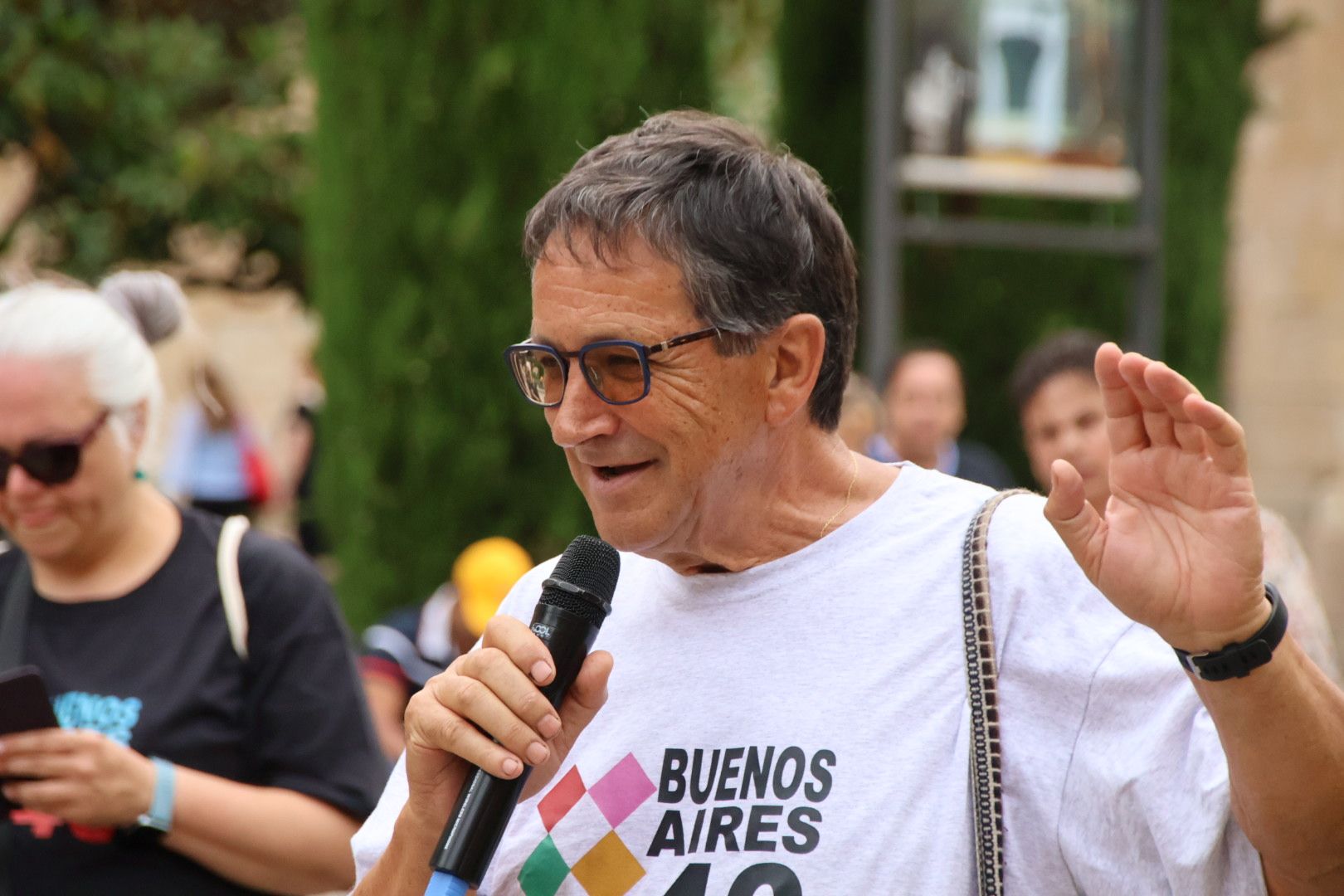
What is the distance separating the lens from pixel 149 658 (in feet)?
Answer: 9.67

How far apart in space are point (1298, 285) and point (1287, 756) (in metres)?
11.7

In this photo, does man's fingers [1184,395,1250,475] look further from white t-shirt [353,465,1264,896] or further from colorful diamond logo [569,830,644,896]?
colorful diamond logo [569,830,644,896]

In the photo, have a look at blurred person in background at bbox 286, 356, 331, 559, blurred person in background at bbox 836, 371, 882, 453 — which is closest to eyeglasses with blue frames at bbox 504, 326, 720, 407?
blurred person in background at bbox 836, 371, 882, 453

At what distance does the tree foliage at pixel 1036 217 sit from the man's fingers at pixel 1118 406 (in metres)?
8.51

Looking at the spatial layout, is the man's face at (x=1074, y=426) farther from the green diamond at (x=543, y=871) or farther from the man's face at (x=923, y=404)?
the green diamond at (x=543, y=871)

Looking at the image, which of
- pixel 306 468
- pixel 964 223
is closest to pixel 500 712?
pixel 964 223

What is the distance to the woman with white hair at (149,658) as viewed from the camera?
9.38 feet

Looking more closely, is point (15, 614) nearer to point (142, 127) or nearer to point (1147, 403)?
point (1147, 403)

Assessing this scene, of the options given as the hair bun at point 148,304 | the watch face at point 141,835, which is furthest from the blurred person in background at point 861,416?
the watch face at point 141,835

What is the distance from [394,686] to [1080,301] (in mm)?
6894

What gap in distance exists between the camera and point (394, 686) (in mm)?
5070

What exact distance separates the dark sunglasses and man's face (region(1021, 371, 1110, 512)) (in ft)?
9.61

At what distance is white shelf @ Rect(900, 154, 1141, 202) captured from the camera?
7309 mm

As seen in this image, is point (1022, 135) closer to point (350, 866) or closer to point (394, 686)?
point (394, 686)
